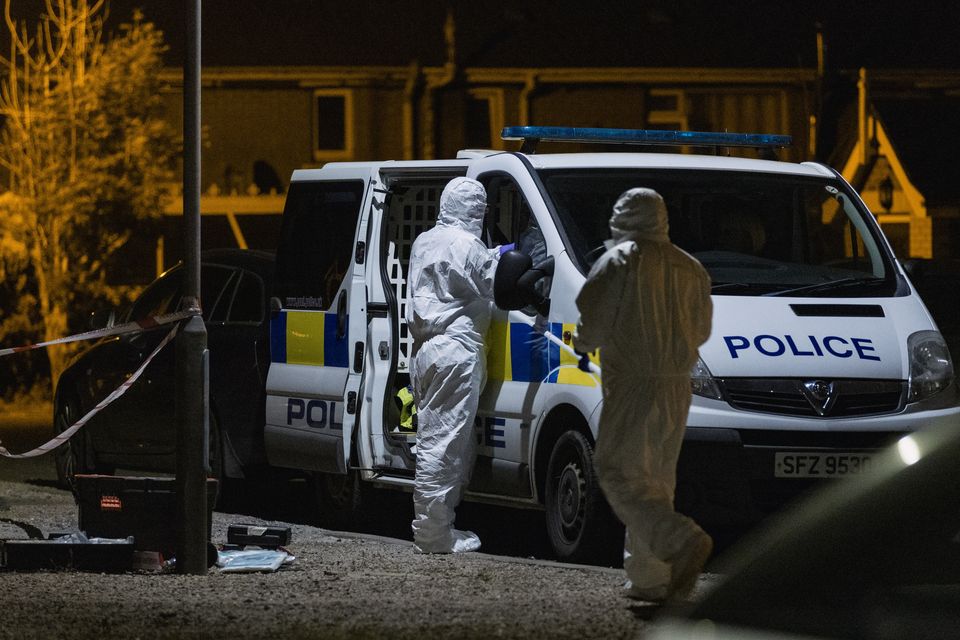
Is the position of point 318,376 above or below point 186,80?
below

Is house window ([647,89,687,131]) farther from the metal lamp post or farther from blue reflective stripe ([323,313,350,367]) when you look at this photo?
the metal lamp post

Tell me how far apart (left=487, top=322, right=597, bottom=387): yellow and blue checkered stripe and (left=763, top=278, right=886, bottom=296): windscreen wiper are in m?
0.99

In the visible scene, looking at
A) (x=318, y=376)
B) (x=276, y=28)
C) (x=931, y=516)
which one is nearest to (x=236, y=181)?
(x=276, y=28)

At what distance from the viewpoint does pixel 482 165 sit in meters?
10.2

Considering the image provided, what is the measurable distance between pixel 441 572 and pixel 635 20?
30.2 meters

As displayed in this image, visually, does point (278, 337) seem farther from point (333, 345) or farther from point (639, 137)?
point (639, 137)

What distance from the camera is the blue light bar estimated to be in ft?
33.2

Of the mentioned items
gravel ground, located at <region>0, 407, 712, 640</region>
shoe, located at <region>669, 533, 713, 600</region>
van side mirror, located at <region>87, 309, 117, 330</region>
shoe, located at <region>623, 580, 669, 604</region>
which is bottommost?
gravel ground, located at <region>0, 407, 712, 640</region>

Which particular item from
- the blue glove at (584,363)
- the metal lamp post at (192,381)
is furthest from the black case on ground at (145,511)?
the blue glove at (584,363)

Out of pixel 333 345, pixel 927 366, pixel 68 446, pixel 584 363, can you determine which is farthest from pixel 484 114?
pixel 584 363

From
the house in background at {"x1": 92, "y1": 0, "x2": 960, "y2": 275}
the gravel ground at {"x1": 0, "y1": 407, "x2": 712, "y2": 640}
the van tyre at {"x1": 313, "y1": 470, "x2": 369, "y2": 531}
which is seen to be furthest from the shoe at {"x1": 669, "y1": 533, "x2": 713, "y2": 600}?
the house in background at {"x1": 92, "y1": 0, "x2": 960, "y2": 275}

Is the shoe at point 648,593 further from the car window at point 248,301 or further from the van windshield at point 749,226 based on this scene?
the car window at point 248,301

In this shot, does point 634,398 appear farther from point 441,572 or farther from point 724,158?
point 724,158

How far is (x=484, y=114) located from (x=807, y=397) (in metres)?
27.9
